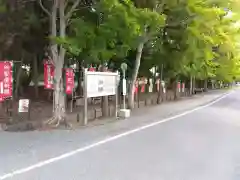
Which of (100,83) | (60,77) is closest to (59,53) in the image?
(60,77)

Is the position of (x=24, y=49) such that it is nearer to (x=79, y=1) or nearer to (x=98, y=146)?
(x=79, y=1)

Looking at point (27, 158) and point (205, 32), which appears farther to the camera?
point (205, 32)

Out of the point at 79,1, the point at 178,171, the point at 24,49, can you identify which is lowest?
the point at 178,171

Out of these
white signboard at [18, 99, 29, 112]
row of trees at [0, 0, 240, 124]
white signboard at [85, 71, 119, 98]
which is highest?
row of trees at [0, 0, 240, 124]

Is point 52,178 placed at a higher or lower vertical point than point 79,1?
lower

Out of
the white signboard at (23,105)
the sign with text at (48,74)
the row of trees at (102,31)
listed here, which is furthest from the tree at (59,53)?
the white signboard at (23,105)

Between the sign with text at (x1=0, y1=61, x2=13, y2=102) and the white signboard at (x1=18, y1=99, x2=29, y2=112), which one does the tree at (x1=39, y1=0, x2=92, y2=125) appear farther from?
the sign with text at (x1=0, y1=61, x2=13, y2=102)

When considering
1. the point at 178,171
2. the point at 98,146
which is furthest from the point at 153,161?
the point at 98,146

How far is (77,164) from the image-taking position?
8.47 metres

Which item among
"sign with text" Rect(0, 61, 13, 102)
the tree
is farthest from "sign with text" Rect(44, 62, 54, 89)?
"sign with text" Rect(0, 61, 13, 102)

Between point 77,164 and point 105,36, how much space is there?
26.6 feet

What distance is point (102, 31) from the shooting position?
51.1 feet

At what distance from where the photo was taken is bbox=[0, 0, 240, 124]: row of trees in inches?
608

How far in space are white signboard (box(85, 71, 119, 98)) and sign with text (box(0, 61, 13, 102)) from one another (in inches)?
125
